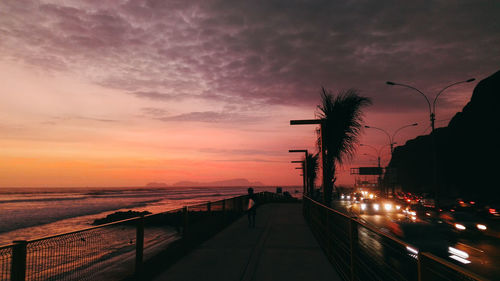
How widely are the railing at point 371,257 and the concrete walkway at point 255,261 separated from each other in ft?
1.77

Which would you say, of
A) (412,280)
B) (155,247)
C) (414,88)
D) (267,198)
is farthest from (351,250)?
(267,198)

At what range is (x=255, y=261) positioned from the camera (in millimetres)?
8414

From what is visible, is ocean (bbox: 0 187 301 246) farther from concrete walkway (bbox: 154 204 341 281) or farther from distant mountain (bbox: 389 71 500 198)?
distant mountain (bbox: 389 71 500 198)

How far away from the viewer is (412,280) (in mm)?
6941

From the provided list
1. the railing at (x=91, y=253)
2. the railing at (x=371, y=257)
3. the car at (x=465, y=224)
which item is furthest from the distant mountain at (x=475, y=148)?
the railing at (x=91, y=253)

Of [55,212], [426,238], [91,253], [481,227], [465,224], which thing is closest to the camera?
[91,253]

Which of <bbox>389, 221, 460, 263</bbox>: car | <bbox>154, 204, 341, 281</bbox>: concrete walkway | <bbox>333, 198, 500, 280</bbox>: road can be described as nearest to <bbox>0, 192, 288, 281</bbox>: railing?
<bbox>154, 204, 341, 281</bbox>: concrete walkway

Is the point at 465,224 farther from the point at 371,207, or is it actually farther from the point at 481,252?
the point at 371,207

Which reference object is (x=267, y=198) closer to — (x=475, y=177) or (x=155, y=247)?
(x=155, y=247)

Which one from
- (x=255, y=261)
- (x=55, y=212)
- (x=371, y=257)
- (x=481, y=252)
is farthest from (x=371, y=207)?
(x=55, y=212)

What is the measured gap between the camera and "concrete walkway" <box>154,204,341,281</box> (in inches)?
282

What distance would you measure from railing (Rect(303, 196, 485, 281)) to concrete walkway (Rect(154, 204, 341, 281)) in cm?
54

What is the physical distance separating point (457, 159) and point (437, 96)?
53271 millimetres

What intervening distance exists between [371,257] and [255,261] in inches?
154
